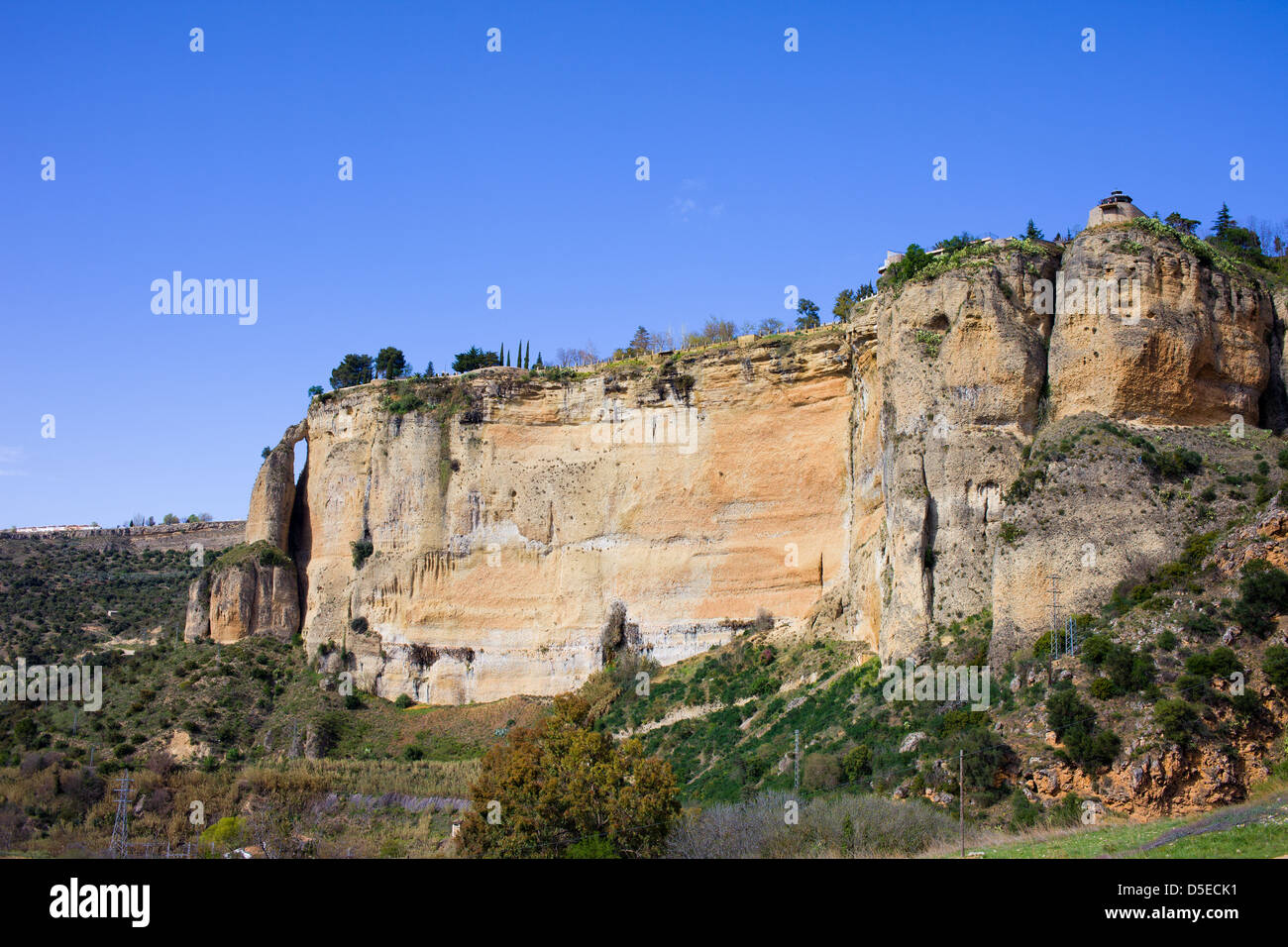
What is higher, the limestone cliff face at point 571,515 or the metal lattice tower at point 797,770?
the limestone cliff face at point 571,515

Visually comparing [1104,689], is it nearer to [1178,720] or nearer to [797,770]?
[1178,720]

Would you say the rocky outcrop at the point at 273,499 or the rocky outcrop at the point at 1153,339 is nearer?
the rocky outcrop at the point at 1153,339

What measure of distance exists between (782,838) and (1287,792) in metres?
8.42

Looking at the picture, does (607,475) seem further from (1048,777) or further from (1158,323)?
(1048,777)

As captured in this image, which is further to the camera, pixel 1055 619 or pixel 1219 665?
pixel 1055 619

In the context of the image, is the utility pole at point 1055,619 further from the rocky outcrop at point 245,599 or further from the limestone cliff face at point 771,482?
the rocky outcrop at point 245,599

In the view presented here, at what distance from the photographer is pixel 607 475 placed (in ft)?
146

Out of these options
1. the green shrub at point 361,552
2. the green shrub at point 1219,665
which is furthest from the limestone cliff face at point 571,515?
the green shrub at point 1219,665

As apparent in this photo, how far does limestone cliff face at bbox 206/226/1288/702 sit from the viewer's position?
1163 inches

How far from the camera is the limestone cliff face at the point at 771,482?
29.5 meters

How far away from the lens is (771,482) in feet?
137

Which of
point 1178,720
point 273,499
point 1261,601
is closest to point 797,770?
A: point 1178,720

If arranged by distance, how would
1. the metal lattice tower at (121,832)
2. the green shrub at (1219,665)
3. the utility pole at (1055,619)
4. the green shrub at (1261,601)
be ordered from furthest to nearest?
1. the metal lattice tower at (121,832)
2. the utility pole at (1055,619)
3. the green shrub at (1261,601)
4. the green shrub at (1219,665)

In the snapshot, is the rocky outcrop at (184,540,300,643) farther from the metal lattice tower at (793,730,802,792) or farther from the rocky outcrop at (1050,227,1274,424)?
the rocky outcrop at (1050,227,1274,424)
